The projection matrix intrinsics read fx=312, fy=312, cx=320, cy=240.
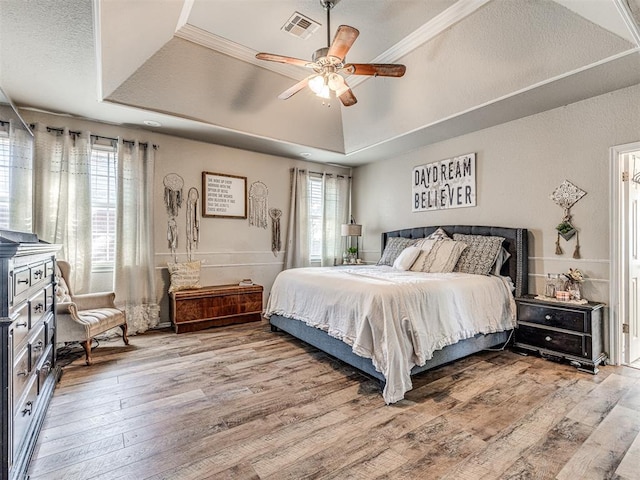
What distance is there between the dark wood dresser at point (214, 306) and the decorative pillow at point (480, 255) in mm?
2812

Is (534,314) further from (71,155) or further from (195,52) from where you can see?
(71,155)

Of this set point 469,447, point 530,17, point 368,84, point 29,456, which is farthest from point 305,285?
point 530,17

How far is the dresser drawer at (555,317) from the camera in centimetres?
287

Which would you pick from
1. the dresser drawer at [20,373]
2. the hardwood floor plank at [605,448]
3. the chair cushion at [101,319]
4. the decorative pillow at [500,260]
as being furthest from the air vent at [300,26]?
the hardwood floor plank at [605,448]

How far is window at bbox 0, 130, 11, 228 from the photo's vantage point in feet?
9.37

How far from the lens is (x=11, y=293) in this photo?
4.36ft

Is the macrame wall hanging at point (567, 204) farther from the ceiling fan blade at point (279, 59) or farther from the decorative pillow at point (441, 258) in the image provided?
the ceiling fan blade at point (279, 59)

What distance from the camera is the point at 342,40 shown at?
241cm

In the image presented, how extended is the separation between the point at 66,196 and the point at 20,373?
2876 millimetres

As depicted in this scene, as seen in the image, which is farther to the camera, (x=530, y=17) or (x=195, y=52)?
(x=195, y=52)

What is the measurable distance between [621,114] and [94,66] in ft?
16.1

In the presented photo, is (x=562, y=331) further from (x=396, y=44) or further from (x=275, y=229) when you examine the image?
(x=275, y=229)

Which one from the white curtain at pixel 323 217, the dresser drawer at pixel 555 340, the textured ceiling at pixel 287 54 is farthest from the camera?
the white curtain at pixel 323 217

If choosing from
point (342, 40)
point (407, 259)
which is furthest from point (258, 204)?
point (342, 40)
